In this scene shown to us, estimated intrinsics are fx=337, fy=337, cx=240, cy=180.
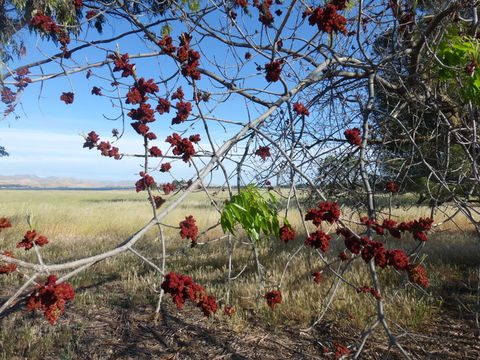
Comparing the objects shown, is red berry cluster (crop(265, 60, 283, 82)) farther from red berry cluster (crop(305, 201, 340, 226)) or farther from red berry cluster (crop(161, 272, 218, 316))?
red berry cluster (crop(161, 272, 218, 316))

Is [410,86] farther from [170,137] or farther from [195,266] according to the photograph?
→ [195,266]

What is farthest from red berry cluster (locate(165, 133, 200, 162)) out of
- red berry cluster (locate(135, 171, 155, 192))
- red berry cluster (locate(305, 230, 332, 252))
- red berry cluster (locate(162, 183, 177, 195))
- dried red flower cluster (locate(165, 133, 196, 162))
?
red berry cluster (locate(305, 230, 332, 252))

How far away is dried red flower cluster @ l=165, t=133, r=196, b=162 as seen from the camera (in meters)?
2.02

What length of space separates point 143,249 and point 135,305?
3546 millimetres

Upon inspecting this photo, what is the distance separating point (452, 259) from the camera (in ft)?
18.1

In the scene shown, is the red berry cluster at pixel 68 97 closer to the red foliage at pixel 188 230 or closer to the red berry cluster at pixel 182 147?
the red berry cluster at pixel 182 147

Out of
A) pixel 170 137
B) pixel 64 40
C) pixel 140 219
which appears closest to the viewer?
pixel 170 137

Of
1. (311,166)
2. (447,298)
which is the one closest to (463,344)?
(447,298)

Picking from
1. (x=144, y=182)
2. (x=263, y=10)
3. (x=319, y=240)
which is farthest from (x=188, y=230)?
(x=263, y=10)

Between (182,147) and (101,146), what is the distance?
0.79 metres

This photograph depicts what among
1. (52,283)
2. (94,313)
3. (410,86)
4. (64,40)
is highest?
(64,40)

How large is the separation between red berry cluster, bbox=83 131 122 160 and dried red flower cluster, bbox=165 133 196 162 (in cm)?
64

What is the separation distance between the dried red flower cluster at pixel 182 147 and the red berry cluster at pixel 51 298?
3.19 feet

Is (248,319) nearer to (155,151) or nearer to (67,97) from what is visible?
(155,151)
